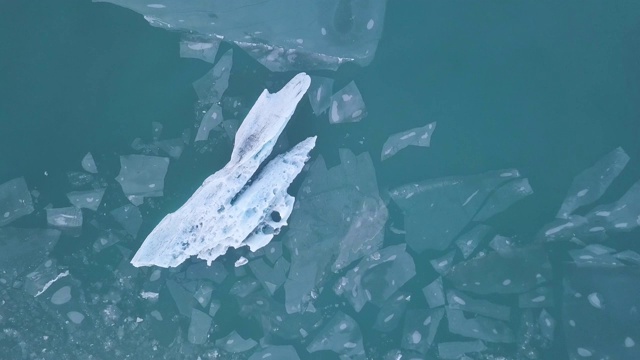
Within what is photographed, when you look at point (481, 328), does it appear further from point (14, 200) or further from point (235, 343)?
point (14, 200)

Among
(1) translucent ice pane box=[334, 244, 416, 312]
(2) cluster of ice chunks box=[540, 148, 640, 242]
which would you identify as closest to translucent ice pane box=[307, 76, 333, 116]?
(1) translucent ice pane box=[334, 244, 416, 312]

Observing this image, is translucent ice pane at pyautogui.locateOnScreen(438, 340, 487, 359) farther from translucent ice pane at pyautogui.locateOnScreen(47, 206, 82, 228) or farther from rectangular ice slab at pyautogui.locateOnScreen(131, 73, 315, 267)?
translucent ice pane at pyautogui.locateOnScreen(47, 206, 82, 228)

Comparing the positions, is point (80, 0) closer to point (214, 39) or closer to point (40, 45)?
point (40, 45)

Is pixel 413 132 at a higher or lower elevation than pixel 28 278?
higher

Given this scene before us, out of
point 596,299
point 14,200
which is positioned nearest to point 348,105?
point 596,299

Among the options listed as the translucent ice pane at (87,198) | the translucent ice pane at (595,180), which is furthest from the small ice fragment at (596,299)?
the translucent ice pane at (87,198)

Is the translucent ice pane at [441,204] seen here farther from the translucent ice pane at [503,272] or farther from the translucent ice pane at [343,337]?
the translucent ice pane at [343,337]

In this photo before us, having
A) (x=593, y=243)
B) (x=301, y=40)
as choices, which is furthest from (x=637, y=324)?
(x=301, y=40)
